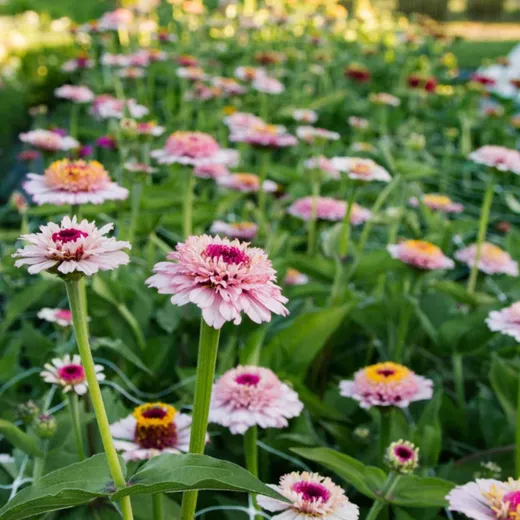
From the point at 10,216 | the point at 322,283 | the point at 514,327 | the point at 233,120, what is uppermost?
the point at 514,327

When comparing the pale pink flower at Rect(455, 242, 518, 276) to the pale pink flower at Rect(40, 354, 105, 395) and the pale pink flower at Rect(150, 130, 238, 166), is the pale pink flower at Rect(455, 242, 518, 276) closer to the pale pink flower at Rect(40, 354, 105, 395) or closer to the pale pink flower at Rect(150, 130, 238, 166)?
the pale pink flower at Rect(150, 130, 238, 166)

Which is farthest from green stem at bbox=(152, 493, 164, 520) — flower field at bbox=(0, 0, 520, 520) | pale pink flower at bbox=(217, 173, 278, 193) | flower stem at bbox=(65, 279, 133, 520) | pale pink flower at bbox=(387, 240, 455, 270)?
pale pink flower at bbox=(217, 173, 278, 193)

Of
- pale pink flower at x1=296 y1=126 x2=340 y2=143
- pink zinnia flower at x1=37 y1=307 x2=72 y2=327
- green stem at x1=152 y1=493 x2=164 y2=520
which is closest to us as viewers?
green stem at x1=152 y1=493 x2=164 y2=520

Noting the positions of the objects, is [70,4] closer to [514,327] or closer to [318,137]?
[318,137]

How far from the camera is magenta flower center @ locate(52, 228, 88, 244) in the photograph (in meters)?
0.53

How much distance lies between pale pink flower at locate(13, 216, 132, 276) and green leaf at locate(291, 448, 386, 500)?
253 mm

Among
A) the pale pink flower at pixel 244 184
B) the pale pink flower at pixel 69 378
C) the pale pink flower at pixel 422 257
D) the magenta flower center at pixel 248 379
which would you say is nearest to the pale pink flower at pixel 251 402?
the magenta flower center at pixel 248 379

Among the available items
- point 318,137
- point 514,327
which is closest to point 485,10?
point 318,137

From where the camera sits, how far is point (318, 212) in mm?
1392

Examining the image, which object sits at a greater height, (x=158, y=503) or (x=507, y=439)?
(x=158, y=503)

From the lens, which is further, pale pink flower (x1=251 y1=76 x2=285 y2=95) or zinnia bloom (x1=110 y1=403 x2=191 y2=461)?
pale pink flower (x1=251 y1=76 x2=285 y2=95)

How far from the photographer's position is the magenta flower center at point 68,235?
0.53 metres

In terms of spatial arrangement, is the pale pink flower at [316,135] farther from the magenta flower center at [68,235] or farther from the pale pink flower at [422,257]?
the magenta flower center at [68,235]

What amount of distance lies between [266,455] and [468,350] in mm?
328
